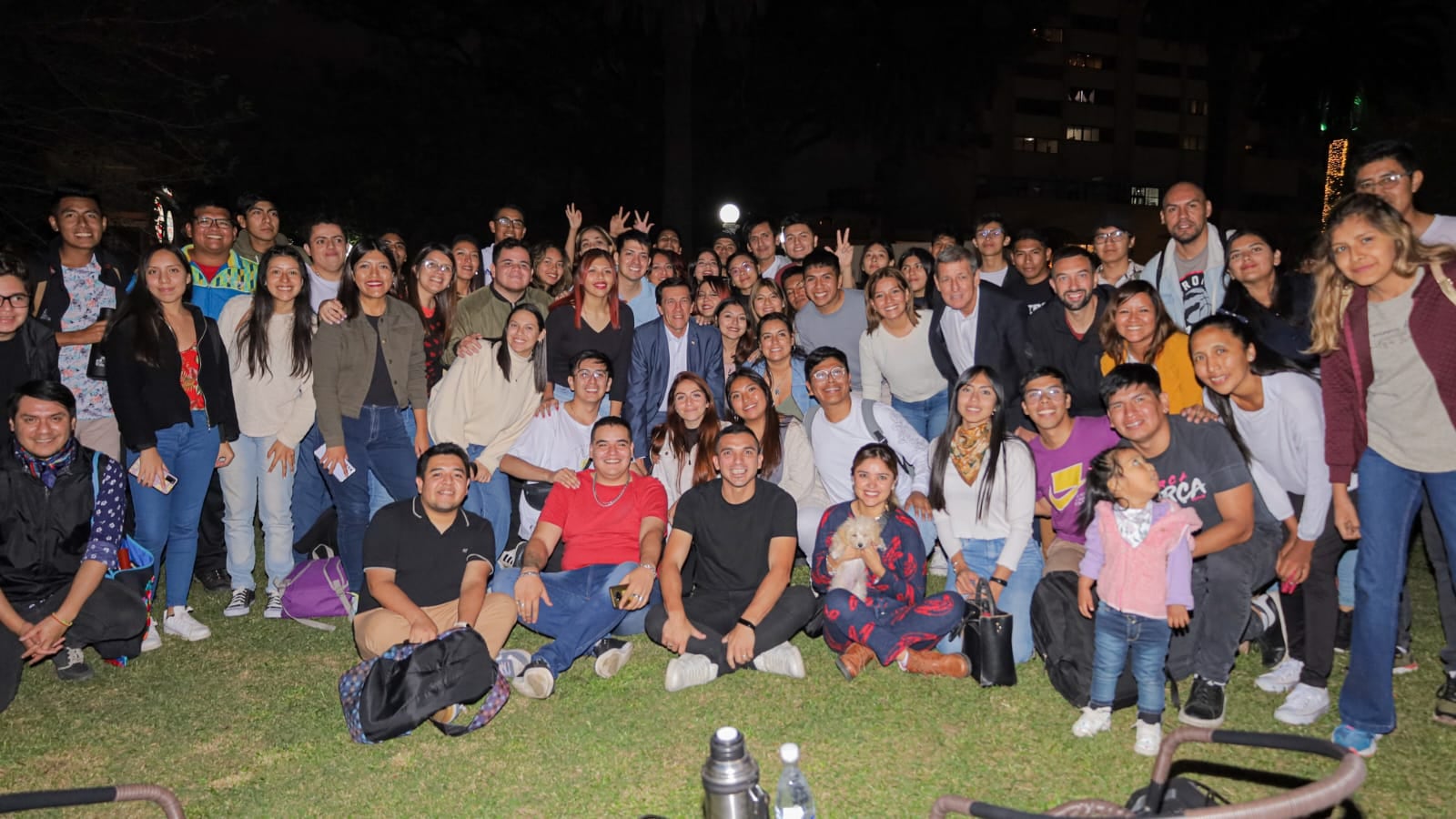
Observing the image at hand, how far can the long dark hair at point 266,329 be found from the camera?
19.0ft

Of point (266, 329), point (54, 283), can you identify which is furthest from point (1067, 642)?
point (54, 283)

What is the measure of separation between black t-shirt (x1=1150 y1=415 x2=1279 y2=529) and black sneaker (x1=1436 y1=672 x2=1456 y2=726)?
120cm

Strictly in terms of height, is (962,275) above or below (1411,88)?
below

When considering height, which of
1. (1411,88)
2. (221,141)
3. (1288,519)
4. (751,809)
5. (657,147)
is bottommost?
(751,809)

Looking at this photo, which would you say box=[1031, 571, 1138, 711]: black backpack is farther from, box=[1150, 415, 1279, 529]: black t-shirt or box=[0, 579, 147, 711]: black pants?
box=[0, 579, 147, 711]: black pants

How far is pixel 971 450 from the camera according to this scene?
17.4ft

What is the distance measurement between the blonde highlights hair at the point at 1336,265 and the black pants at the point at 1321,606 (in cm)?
88

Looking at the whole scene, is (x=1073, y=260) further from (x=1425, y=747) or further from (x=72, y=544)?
(x=72, y=544)

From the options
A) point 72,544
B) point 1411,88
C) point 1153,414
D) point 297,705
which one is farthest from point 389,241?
point 1411,88

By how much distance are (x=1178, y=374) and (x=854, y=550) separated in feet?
6.73

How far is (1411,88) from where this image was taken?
2386 centimetres

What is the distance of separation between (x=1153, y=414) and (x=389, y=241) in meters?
5.86

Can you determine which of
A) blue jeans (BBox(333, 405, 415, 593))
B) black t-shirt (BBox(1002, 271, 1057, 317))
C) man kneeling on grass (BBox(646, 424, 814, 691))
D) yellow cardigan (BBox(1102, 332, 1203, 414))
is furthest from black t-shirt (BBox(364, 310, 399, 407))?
yellow cardigan (BBox(1102, 332, 1203, 414))

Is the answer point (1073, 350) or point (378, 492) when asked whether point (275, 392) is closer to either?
point (378, 492)
